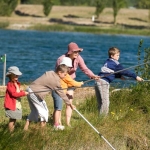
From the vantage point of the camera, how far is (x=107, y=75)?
396 inches

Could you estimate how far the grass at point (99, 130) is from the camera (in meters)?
8.29

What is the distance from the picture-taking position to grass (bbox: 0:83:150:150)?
8.29m

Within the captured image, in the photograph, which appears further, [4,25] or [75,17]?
[75,17]

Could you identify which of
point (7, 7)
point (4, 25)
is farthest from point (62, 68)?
point (7, 7)

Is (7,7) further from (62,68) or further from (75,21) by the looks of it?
(62,68)

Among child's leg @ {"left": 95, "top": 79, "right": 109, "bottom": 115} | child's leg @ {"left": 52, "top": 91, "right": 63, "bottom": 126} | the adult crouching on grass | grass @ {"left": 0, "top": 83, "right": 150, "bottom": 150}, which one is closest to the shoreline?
grass @ {"left": 0, "top": 83, "right": 150, "bottom": 150}

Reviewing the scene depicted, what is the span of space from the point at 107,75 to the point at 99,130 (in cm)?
106

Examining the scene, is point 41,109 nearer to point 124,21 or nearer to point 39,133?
point 39,133

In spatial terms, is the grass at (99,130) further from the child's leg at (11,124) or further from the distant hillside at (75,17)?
the distant hillside at (75,17)

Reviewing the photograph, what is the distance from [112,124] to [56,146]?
1400 mm

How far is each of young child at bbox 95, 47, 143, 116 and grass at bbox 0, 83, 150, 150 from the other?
21 cm

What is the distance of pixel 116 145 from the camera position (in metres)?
9.25

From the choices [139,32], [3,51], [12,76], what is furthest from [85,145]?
[139,32]

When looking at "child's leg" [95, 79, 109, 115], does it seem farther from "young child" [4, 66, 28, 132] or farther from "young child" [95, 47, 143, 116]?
"young child" [4, 66, 28, 132]
